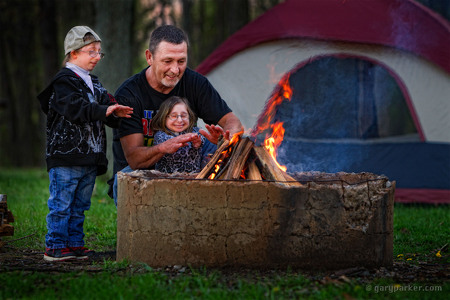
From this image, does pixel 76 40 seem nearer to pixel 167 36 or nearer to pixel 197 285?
pixel 167 36

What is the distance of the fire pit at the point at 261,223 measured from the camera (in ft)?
12.4

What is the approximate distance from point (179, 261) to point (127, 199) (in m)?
0.60

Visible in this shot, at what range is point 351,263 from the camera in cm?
388

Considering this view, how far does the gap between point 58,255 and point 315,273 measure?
2.01 meters

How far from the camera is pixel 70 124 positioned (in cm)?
445

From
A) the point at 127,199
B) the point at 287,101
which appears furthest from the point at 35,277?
the point at 287,101

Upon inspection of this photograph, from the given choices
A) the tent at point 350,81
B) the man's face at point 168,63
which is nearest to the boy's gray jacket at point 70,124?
the man's face at point 168,63

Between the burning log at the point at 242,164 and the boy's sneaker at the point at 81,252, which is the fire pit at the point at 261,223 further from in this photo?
the boy's sneaker at the point at 81,252

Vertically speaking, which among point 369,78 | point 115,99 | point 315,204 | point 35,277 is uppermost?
point 369,78

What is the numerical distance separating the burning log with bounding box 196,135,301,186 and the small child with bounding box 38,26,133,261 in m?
0.78

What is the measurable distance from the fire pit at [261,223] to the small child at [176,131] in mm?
926

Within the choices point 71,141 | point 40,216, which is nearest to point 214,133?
point 71,141

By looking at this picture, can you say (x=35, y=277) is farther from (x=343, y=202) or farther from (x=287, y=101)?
(x=287, y=101)

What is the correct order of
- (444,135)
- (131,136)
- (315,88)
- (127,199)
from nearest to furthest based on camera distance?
(127,199), (131,136), (444,135), (315,88)
